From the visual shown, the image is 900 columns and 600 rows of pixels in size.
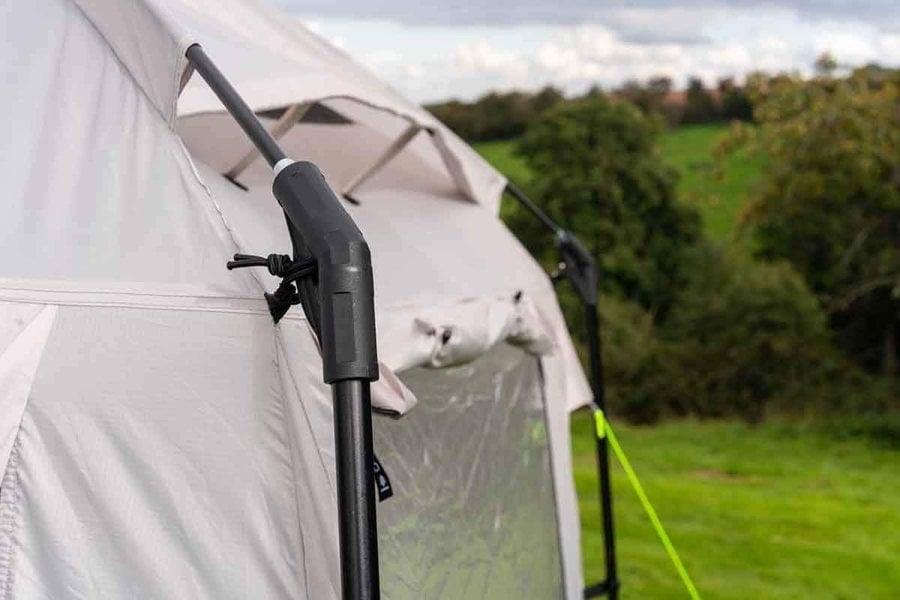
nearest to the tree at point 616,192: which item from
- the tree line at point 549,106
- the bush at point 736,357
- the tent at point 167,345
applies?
the tree line at point 549,106

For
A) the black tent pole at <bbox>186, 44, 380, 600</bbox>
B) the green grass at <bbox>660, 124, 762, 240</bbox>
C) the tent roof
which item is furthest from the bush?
the black tent pole at <bbox>186, 44, 380, 600</bbox>

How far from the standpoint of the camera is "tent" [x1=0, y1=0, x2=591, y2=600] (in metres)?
2.16

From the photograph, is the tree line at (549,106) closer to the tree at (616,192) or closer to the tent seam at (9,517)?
the tree at (616,192)

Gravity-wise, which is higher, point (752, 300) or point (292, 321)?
point (752, 300)

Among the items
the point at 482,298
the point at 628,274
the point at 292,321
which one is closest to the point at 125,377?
the point at 292,321

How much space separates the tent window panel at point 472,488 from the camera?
306cm

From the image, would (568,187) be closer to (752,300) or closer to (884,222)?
(752,300)

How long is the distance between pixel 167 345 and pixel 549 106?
2803 centimetres

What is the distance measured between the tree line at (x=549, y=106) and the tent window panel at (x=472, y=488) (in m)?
Result: 24.6

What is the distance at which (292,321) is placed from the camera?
2365 millimetres

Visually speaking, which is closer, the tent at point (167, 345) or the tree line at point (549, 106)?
the tent at point (167, 345)

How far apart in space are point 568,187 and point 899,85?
10416 mm

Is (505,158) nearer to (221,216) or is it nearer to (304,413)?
(221,216)

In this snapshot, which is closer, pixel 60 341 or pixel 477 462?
pixel 60 341
